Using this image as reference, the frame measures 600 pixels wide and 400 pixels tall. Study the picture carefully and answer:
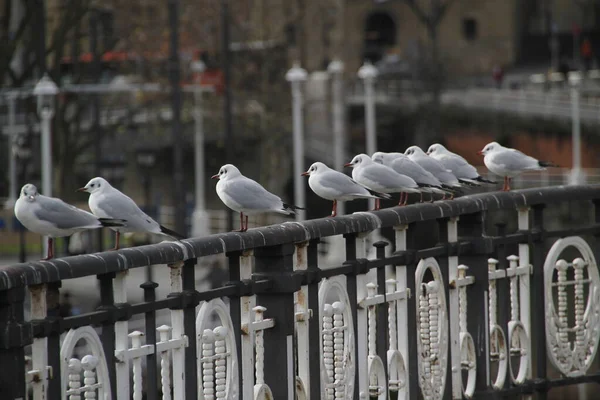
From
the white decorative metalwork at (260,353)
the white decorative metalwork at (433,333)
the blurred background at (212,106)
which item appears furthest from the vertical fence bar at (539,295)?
the blurred background at (212,106)

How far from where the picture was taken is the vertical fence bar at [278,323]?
212 inches

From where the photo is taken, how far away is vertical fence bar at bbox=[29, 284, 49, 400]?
4391mm

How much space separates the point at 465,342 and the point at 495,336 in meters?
0.23

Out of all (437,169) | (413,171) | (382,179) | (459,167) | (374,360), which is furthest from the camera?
(459,167)

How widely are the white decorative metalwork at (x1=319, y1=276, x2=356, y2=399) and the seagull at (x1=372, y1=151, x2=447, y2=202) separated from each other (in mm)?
1517

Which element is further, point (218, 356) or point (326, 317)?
point (326, 317)

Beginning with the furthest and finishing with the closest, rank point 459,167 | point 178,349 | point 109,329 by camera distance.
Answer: point 459,167 < point 178,349 < point 109,329

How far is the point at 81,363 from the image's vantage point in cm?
452

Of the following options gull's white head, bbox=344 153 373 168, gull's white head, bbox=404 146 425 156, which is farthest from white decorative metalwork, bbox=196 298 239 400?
gull's white head, bbox=404 146 425 156

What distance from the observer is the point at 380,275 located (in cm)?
591

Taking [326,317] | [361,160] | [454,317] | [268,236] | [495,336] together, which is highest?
[361,160]

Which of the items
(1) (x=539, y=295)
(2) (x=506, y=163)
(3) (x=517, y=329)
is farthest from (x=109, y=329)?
(2) (x=506, y=163)

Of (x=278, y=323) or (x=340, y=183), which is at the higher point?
(x=340, y=183)

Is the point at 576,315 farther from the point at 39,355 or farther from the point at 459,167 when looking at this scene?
the point at 39,355
